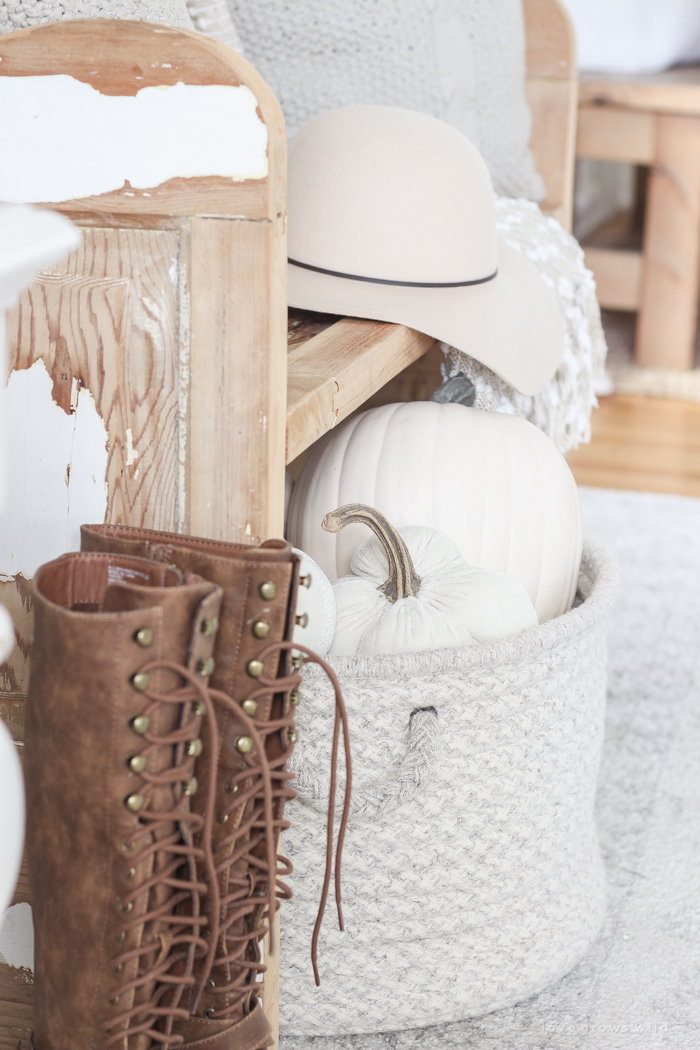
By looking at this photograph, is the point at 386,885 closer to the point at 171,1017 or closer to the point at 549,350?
the point at 171,1017

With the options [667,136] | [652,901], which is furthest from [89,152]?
[667,136]

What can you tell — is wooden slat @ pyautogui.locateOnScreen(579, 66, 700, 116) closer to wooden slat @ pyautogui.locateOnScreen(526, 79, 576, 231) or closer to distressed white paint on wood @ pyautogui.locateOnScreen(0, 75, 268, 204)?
wooden slat @ pyautogui.locateOnScreen(526, 79, 576, 231)

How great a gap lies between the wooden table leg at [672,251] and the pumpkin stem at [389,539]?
6.22 feet

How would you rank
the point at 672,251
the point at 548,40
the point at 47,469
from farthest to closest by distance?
the point at 672,251, the point at 548,40, the point at 47,469

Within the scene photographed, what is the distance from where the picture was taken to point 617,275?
8.18 feet

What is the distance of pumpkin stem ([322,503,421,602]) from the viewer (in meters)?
0.77

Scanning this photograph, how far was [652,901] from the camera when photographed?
94 centimetres

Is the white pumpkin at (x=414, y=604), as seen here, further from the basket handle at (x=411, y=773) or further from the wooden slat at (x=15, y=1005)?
the wooden slat at (x=15, y=1005)

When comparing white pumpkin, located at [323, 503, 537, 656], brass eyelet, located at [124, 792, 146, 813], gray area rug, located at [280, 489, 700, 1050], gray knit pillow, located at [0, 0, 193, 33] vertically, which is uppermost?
gray knit pillow, located at [0, 0, 193, 33]

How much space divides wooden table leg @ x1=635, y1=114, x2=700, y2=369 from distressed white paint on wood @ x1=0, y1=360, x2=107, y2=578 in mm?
2066

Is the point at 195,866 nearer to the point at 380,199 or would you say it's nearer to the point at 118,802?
the point at 118,802

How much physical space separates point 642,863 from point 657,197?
5.99ft

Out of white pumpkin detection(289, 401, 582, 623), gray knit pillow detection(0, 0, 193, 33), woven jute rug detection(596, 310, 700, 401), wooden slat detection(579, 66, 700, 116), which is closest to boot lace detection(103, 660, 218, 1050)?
white pumpkin detection(289, 401, 582, 623)

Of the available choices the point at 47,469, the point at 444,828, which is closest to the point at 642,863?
the point at 444,828
